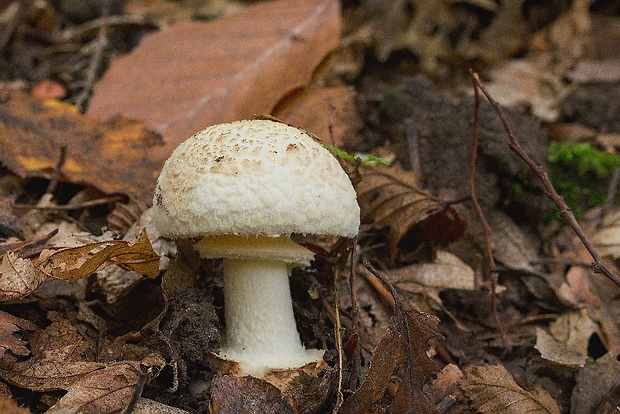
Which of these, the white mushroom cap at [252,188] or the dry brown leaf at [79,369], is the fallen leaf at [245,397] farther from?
the white mushroom cap at [252,188]

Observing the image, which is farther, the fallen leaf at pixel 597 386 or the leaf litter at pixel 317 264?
the fallen leaf at pixel 597 386

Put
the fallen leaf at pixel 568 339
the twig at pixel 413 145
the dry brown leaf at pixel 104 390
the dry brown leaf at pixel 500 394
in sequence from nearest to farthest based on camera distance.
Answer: the dry brown leaf at pixel 104 390 → the dry brown leaf at pixel 500 394 → the fallen leaf at pixel 568 339 → the twig at pixel 413 145

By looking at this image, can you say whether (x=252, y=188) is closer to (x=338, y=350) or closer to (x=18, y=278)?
(x=338, y=350)

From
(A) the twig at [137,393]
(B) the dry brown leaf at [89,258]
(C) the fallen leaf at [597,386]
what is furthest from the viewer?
(C) the fallen leaf at [597,386]

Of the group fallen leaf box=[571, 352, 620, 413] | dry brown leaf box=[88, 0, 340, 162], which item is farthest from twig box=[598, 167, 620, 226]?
dry brown leaf box=[88, 0, 340, 162]

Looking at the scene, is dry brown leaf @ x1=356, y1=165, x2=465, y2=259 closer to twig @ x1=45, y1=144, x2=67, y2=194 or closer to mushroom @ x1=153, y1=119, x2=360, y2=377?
mushroom @ x1=153, y1=119, x2=360, y2=377

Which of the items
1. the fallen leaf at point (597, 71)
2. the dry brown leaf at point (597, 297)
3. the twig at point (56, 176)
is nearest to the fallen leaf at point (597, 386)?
the dry brown leaf at point (597, 297)
